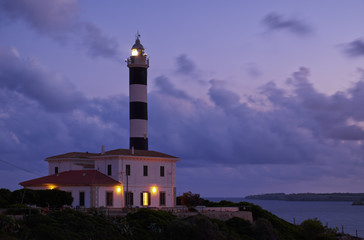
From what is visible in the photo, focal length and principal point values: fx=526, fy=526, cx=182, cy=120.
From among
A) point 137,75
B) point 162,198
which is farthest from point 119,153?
point 137,75

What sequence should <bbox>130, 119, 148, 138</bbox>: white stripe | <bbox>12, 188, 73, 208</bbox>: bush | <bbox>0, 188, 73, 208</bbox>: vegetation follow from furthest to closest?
1. <bbox>130, 119, 148, 138</bbox>: white stripe
2. <bbox>12, 188, 73, 208</bbox>: bush
3. <bbox>0, 188, 73, 208</bbox>: vegetation

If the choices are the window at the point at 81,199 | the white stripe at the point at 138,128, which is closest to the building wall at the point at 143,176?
the window at the point at 81,199

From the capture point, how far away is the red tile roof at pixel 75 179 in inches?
1884

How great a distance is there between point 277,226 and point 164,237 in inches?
773

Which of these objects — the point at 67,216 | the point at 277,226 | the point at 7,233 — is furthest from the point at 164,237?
the point at 277,226

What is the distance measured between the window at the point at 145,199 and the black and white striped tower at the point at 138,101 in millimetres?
6880

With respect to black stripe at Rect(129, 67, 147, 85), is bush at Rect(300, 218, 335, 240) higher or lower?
lower

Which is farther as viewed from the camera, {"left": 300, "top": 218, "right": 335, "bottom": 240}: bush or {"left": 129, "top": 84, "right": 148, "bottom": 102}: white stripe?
{"left": 129, "top": 84, "right": 148, "bottom": 102}: white stripe

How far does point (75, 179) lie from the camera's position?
48.5m

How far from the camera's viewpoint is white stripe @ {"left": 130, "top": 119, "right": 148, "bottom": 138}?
187ft

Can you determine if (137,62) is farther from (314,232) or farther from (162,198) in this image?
(314,232)

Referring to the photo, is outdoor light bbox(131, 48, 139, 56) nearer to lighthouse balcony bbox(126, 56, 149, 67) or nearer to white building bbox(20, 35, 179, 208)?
lighthouse balcony bbox(126, 56, 149, 67)

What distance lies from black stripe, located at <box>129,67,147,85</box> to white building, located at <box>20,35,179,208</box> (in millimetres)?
3823

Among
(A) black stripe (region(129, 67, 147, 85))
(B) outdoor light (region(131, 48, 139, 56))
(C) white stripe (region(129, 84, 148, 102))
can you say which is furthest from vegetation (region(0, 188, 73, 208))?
(B) outdoor light (region(131, 48, 139, 56))
